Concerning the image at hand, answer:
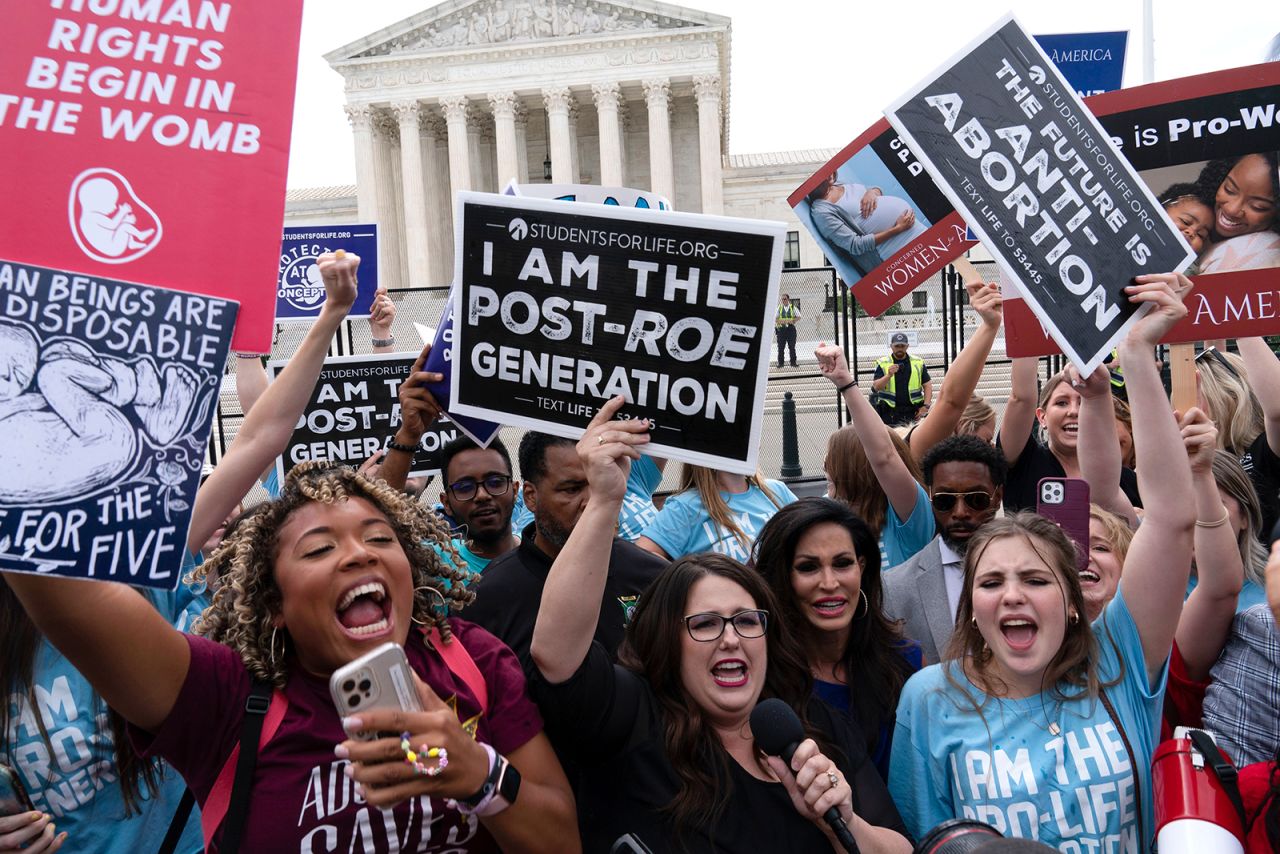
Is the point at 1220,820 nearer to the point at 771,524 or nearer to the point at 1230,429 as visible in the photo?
the point at 771,524

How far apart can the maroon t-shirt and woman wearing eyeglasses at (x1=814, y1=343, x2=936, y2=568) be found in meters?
2.18

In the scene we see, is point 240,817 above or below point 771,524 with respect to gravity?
below

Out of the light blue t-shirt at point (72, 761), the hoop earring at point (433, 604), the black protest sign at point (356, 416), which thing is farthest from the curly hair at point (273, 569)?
the black protest sign at point (356, 416)

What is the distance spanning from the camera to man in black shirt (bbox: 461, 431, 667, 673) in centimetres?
325

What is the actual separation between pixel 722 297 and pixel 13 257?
1543 mm

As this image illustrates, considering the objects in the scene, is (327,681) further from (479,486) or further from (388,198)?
(388,198)

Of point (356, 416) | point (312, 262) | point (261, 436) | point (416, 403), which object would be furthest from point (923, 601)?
point (312, 262)

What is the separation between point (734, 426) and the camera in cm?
265

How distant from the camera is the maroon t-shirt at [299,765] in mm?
1979

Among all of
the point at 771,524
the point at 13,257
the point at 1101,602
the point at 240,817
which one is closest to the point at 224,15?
the point at 13,257

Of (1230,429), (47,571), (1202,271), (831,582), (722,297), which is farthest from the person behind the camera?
(1230,429)

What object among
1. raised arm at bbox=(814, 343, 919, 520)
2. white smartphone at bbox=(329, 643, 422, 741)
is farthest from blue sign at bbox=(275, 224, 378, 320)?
white smartphone at bbox=(329, 643, 422, 741)

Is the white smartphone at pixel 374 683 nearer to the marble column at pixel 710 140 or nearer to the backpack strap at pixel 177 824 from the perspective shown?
the backpack strap at pixel 177 824

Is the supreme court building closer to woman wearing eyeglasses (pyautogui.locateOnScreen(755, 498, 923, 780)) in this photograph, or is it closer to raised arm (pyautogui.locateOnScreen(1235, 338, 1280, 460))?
raised arm (pyautogui.locateOnScreen(1235, 338, 1280, 460))
